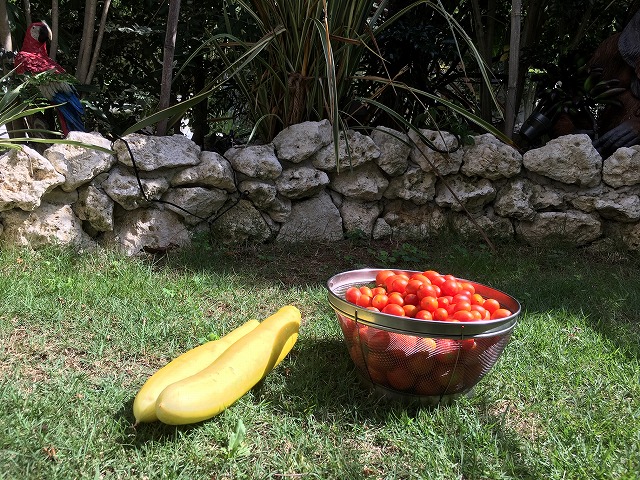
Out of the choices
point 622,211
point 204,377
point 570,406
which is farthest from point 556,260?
point 204,377

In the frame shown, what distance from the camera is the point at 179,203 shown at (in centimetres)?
346

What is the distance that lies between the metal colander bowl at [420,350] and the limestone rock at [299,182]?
66.5 inches

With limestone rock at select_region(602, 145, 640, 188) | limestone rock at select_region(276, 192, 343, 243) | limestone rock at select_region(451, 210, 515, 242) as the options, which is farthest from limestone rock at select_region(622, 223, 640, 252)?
limestone rock at select_region(276, 192, 343, 243)

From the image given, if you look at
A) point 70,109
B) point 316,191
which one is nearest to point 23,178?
point 70,109

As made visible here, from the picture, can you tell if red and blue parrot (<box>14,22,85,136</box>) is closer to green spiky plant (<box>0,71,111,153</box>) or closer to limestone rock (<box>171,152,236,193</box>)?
green spiky plant (<box>0,71,111,153</box>)

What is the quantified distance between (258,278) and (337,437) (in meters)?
1.45

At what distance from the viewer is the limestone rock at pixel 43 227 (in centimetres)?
310

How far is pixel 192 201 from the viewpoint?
3.47 metres

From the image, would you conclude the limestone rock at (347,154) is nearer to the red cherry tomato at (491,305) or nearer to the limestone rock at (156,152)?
the limestone rock at (156,152)

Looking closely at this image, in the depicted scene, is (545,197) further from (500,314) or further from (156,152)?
(156,152)

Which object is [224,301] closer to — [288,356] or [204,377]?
[288,356]

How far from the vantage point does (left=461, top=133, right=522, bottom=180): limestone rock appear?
13.0 ft

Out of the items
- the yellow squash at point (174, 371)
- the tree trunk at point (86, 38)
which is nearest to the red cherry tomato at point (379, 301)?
the yellow squash at point (174, 371)

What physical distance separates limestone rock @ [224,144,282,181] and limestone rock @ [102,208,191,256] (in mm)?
510
